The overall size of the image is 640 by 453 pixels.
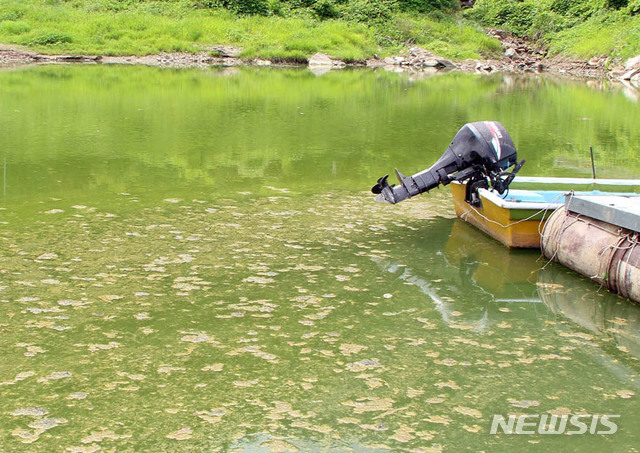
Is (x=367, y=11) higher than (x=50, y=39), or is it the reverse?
(x=367, y=11)

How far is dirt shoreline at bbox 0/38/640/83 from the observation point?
96.3 feet

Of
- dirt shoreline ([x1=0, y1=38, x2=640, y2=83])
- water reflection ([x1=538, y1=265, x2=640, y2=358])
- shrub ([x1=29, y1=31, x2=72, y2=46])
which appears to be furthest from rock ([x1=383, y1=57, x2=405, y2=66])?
water reflection ([x1=538, y1=265, x2=640, y2=358])

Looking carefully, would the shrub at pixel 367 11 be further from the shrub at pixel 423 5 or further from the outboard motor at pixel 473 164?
the outboard motor at pixel 473 164

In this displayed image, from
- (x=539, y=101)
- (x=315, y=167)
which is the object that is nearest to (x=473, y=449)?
(x=315, y=167)

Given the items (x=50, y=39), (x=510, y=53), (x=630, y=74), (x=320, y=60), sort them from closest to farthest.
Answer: (x=630, y=74), (x=50, y=39), (x=320, y=60), (x=510, y=53)

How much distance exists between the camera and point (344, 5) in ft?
127

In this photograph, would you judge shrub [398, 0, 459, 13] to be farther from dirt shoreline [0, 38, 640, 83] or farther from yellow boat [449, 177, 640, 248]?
yellow boat [449, 177, 640, 248]

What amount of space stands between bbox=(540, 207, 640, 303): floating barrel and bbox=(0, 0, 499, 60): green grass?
26346mm

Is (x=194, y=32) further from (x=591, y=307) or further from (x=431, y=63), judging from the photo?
(x=591, y=307)

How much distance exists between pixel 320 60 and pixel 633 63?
40.1 ft

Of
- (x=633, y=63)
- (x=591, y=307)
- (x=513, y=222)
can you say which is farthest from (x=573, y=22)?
(x=591, y=307)

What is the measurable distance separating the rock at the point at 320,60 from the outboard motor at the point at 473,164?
25.7 meters

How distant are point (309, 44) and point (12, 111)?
64.1 ft

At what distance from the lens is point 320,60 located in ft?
108
